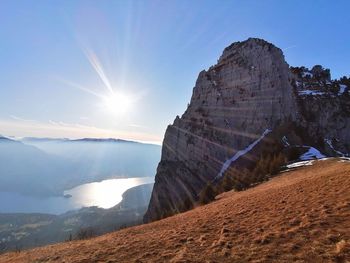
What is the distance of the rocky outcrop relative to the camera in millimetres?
79125

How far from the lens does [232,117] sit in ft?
278

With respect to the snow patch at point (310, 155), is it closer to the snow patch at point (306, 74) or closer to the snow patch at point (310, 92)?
the snow patch at point (310, 92)

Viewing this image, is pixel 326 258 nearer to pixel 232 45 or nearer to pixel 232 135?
pixel 232 135

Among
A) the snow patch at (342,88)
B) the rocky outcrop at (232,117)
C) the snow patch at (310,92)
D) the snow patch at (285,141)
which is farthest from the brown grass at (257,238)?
the snow patch at (342,88)

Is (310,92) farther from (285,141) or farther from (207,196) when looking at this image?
(207,196)

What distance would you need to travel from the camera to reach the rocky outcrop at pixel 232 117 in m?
79.1

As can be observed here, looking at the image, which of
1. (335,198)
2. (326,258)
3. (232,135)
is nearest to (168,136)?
(232,135)

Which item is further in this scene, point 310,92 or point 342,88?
point 342,88

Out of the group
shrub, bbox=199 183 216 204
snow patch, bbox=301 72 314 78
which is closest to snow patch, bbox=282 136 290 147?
shrub, bbox=199 183 216 204

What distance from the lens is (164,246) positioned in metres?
14.7

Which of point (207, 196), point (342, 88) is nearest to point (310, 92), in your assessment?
point (342, 88)

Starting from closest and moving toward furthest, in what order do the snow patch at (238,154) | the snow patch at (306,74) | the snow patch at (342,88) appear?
the snow patch at (238,154) < the snow patch at (342,88) < the snow patch at (306,74)

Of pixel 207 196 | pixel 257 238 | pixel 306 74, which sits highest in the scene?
pixel 306 74

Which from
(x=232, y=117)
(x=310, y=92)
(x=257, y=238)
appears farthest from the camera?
(x=310, y=92)
